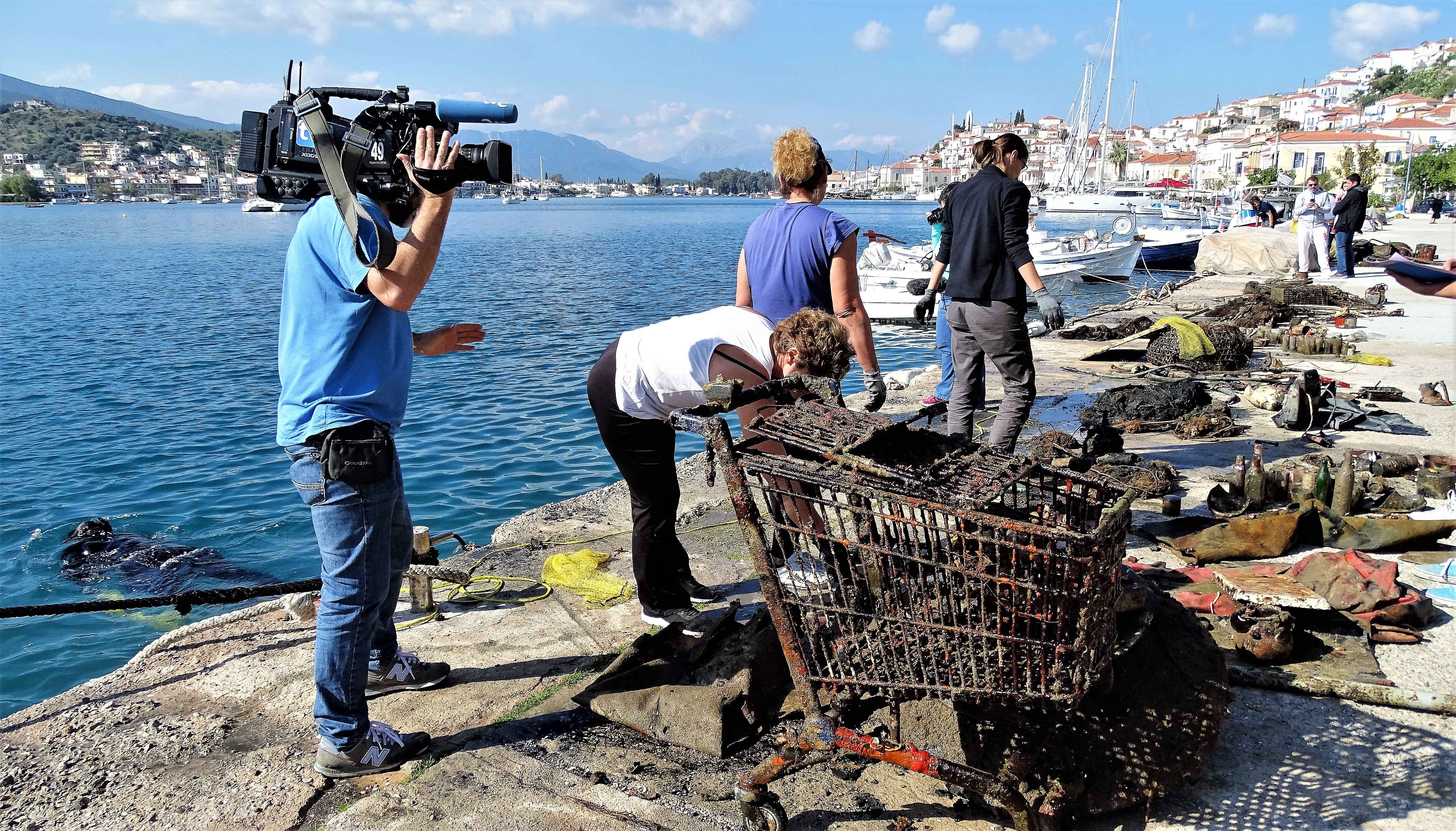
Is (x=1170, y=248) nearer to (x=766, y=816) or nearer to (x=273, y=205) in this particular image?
Answer: (x=766, y=816)

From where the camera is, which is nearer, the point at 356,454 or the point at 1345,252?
the point at 356,454

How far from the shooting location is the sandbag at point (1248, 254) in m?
20.7

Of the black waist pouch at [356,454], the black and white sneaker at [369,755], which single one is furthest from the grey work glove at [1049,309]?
the black and white sneaker at [369,755]

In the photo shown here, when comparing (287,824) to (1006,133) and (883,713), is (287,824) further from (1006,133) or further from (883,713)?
(1006,133)

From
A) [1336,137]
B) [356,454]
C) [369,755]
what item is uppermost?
[1336,137]

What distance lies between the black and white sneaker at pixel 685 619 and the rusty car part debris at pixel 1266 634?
6.99ft

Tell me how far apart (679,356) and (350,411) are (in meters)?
1.14

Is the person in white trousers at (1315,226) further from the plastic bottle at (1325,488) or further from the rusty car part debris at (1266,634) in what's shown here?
the rusty car part debris at (1266,634)

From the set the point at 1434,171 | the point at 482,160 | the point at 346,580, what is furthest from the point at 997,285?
the point at 1434,171

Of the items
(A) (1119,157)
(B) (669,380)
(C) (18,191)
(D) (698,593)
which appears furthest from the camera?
(C) (18,191)

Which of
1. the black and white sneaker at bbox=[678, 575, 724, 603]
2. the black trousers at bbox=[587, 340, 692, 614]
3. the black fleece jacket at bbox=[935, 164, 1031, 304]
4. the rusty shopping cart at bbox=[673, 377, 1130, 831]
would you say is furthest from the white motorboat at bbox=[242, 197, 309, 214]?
the black fleece jacket at bbox=[935, 164, 1031, 304]

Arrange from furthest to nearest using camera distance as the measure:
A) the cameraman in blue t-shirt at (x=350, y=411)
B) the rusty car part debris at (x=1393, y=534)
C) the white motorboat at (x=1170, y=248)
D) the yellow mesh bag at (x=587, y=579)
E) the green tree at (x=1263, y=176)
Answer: the green tree at (x=1263, y=176) → the white motorboat at (x=1170, y=248) → the rusty car part debris at (x=1393, y=534) → the yellow mesh bag at (x=587, y=579) → the cameraman in blue t-shirt at (x=350, y=411)

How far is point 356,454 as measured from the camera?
2752 millimetres

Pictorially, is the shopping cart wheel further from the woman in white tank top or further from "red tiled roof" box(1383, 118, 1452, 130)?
"red tiled roof" box(1383, 118, 1452, 130)
